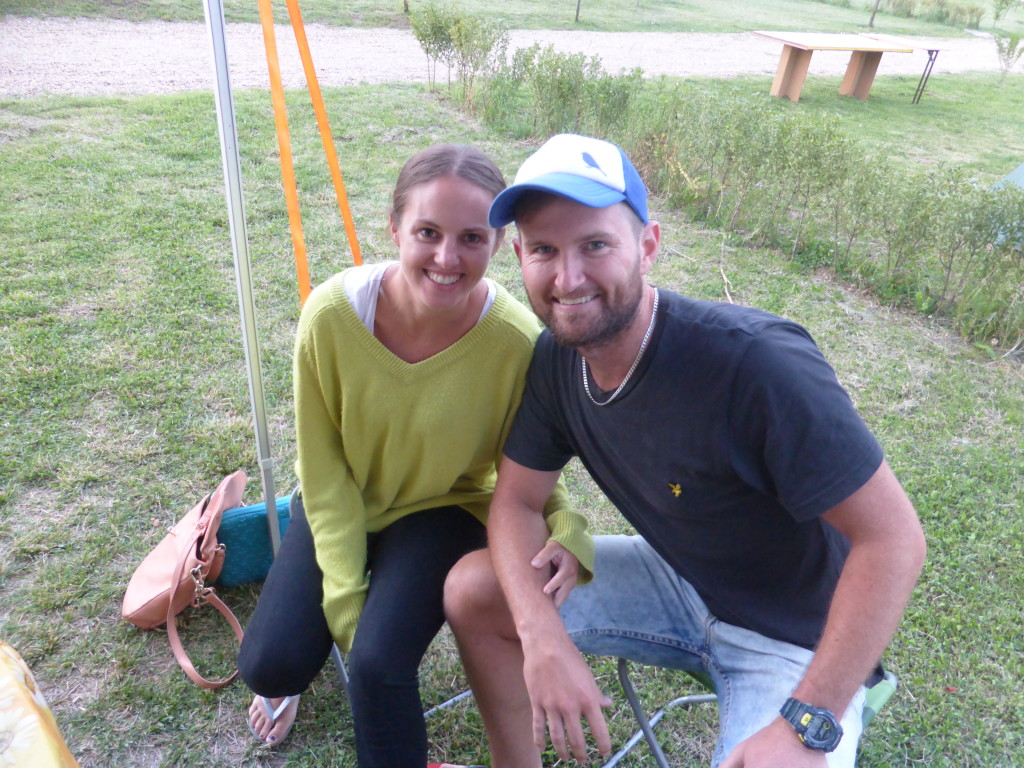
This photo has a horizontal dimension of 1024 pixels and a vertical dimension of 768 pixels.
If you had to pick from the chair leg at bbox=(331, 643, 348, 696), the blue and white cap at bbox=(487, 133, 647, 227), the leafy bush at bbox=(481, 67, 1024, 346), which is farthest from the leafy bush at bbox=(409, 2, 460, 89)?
the chair leg at bbox=(331, 643, 348, 696)

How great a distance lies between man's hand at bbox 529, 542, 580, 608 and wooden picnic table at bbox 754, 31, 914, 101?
1058 cm

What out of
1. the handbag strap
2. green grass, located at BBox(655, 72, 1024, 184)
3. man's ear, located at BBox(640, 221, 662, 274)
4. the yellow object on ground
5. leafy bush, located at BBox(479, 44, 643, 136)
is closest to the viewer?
the yellow object on ground

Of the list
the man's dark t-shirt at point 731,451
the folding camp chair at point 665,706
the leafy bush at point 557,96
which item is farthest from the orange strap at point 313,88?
the leafy bush at point 557,96

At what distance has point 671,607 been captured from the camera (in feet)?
5.97

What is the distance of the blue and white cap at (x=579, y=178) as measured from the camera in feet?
4.96

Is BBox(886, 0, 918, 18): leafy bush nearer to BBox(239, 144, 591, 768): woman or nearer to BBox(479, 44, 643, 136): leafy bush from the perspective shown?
BBox(479, 44, 643, 136): leafy bush

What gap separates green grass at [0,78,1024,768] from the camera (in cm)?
228

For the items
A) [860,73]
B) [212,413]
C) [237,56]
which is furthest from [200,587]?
[860,73]

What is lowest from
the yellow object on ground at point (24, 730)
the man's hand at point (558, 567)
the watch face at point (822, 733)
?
the man's hand at point (558, 567)

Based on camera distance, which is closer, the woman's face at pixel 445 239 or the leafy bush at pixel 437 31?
the woman's face at pixel 445 239

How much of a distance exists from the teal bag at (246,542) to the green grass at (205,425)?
0.09 metres

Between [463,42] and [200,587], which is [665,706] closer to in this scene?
[200,587]

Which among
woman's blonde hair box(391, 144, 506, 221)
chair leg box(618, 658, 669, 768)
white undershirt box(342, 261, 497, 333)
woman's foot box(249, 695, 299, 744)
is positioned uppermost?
woman's blonde hair box(391, 144, 506, 221)

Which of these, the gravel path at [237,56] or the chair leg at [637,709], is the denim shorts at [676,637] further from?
the gravel path at [237,56]
